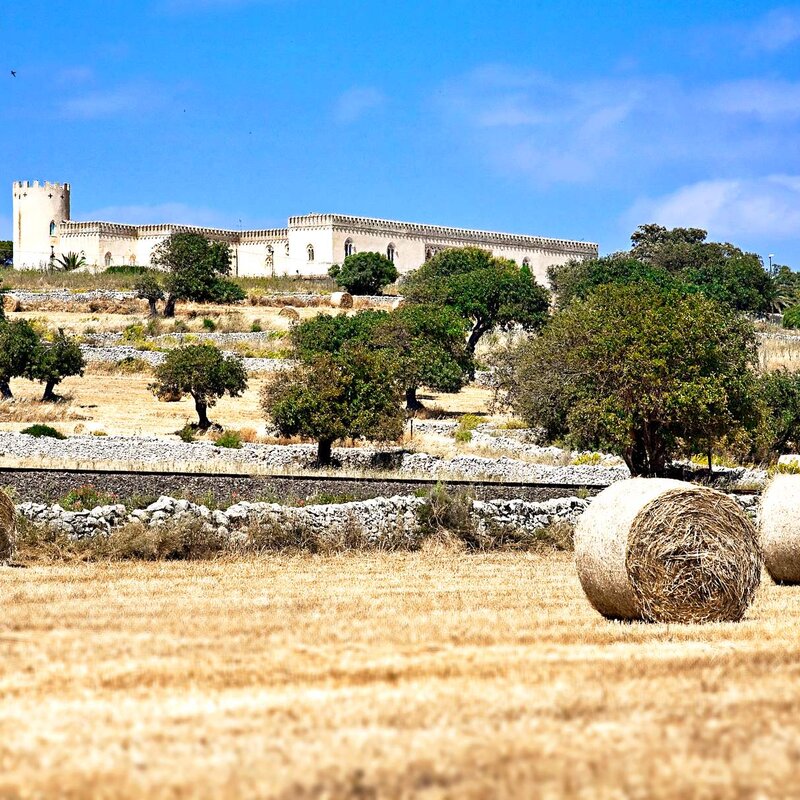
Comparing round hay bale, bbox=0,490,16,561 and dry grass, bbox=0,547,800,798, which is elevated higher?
round hay bale, bbox=0,490,16,561

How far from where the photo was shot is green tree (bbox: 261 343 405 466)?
36031 millimetres

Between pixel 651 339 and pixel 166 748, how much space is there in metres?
26.2

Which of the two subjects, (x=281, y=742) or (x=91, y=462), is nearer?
(x=281, y=742)

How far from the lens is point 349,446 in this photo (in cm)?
4047

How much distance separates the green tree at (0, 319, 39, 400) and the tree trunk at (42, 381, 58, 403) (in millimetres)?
922

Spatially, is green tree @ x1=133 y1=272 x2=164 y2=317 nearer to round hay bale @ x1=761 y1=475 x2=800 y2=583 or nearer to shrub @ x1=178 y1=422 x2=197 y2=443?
shrub @ x1=178 y1=422 x2=197 y2=443

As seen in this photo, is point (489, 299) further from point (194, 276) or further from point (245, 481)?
point (245, 481)

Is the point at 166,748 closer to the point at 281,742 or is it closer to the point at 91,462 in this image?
the point at 281,742

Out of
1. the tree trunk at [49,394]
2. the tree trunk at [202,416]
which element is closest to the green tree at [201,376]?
the tree trunk at [202,416]

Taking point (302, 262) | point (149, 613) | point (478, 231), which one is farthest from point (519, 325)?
point (149, 613)

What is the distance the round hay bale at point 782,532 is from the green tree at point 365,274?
7971 cm

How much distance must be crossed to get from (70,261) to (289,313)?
37.9m

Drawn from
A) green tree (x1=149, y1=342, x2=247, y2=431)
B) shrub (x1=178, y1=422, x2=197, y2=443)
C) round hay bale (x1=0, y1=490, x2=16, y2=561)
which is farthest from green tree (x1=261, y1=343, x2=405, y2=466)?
round hay bale (x1=0, y1=490, x2=16, y2=561)

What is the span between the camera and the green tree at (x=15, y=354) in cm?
4869
